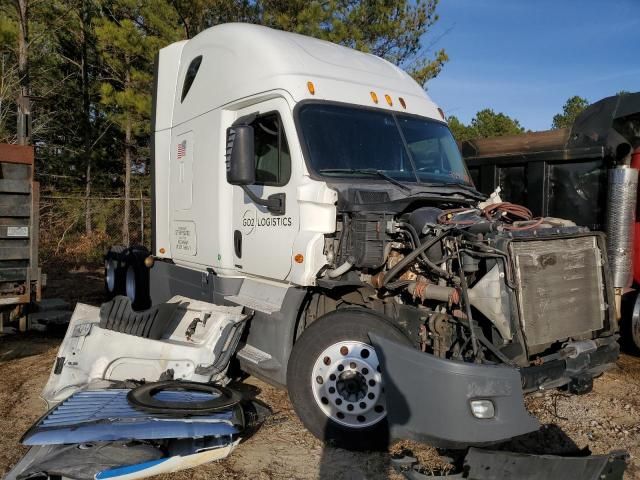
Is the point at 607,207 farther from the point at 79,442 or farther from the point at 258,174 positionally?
the point at 79,442

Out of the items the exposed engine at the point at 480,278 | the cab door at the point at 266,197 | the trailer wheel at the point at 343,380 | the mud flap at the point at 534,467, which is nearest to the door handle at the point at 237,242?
the cab door at the point at 266,197

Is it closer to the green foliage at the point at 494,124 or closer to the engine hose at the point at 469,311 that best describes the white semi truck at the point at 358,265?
the engine hose at the point at 469,311

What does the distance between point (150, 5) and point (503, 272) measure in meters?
13.2

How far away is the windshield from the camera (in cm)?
480

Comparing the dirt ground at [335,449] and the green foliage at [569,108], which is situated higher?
the green foliage at [569,108]

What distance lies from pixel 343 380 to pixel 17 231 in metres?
4.65

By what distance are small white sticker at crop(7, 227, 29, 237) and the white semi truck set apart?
6.55ft

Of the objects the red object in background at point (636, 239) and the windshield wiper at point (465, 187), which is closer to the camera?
the windshield wiper at point (465, 187)

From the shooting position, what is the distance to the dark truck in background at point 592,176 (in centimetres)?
638

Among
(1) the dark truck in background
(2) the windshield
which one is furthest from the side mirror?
(1) the dark truck in background

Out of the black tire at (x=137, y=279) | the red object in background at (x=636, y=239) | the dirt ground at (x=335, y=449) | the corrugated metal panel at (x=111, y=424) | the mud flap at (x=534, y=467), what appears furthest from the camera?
the black tire at (x=137, y=279)

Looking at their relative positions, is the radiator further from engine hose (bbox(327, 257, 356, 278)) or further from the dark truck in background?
the dark truck in background

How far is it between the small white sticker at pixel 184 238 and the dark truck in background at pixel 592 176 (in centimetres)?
421

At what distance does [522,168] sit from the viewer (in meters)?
7.71
